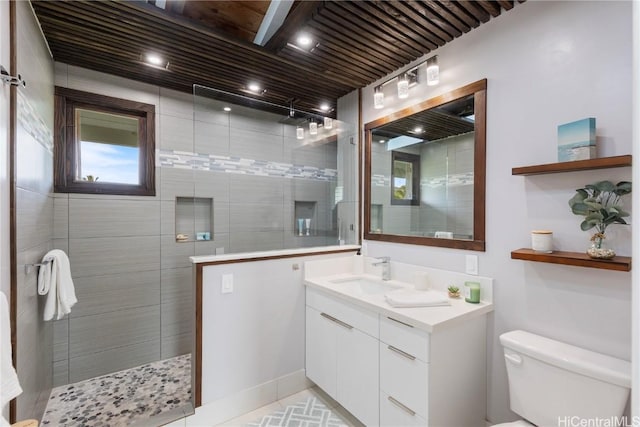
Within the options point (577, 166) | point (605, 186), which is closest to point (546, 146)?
point (577, 166)

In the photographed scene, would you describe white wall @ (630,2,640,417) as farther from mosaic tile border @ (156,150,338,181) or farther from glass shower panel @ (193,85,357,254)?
mosaic tile border @ (156,150,338,181)

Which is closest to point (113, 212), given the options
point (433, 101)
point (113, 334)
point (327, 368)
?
point (113, 334)

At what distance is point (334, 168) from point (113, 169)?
198 cm

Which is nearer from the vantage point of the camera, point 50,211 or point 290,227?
point 50,211

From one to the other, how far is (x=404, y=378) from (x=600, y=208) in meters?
1.20

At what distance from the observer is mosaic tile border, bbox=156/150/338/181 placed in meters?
2.22

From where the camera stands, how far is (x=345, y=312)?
1868 millimetres

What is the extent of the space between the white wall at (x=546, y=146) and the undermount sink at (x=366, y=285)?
51 cm

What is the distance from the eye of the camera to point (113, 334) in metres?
2.47

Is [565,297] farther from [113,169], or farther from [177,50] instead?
[113,169]

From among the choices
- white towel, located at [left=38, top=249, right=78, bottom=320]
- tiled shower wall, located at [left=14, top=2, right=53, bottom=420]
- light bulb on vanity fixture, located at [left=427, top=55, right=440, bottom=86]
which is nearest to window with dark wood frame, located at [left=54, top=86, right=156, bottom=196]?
tiled shower wall, located at [left=14, top=2, right=53, bottom=420]

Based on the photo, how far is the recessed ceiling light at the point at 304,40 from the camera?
1.84m

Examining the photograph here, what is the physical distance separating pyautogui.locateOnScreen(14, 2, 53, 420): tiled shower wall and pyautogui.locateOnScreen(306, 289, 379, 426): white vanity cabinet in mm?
1635

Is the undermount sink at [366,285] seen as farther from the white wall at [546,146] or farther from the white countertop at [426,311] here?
the white wall at [546,146]
